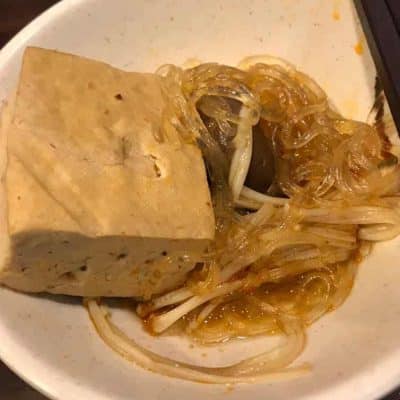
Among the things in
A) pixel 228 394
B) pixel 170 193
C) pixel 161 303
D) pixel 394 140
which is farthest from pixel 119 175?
pixel 394 140

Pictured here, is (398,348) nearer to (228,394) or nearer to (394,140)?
(228,394)

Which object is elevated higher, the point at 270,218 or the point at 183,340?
the point at 270,218

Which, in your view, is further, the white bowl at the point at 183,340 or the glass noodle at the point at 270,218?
the glass noodle at the point at 270,218

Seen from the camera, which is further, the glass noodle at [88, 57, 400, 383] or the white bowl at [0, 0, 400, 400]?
the glass noodle at [88, 57, 400, 383]
